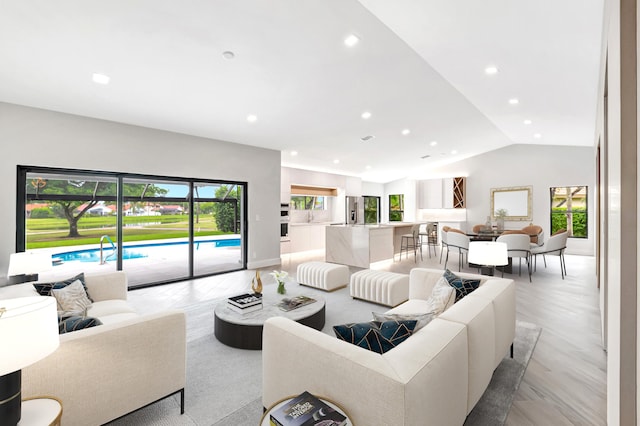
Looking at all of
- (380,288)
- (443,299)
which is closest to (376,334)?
(443,299)

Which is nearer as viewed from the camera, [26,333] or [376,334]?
[26,333]

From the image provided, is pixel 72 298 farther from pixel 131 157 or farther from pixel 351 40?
pixel 351 40

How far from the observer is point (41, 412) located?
1.31 metres

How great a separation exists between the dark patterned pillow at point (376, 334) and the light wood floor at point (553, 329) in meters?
1.01

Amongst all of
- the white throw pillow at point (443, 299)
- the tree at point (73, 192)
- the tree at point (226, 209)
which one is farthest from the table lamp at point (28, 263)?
the white throw pillow at point (443, 299)

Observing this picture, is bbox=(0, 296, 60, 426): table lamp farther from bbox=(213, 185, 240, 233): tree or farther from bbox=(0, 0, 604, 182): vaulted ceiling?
bbox=(213, 185, 240, 233): tree

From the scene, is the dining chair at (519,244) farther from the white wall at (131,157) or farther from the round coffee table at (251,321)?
the white wall at (131,157)

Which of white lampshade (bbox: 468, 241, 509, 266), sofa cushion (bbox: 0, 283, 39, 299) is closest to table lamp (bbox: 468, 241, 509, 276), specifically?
white lampshade (bbox: 468, 241, 509, 266)

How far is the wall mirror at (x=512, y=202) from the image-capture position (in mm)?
9328

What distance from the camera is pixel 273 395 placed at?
1.70 metres

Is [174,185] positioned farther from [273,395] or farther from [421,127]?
[421,127]

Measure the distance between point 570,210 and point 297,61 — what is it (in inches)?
366

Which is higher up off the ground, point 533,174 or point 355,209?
point 533,174

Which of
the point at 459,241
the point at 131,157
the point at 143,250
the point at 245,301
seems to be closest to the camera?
the point at 245,301
